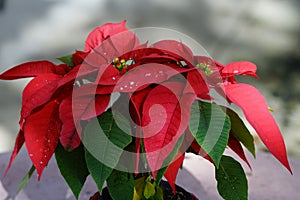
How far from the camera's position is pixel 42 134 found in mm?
589

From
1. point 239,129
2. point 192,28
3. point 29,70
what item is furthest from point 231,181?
point 192,28

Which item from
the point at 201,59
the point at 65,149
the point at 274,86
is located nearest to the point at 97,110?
the point at 65,149

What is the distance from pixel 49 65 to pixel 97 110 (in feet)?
0.43

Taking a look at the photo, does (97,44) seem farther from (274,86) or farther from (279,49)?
(279,49)

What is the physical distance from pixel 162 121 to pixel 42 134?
0.14 m

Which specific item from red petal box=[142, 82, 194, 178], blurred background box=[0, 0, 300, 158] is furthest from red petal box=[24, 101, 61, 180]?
blurred background box=[0, 0, 300, 158]

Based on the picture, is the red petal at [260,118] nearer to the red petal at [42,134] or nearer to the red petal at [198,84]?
the red petal at [198,84]

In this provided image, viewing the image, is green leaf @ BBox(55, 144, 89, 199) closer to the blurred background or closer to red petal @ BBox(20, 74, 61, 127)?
red petal @ BBox(20, 74, 61, 127)

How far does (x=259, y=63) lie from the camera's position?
2.77 m

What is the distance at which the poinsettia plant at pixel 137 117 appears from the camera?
548mm

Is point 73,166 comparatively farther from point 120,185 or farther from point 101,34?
point 101,34

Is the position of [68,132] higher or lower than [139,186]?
higher

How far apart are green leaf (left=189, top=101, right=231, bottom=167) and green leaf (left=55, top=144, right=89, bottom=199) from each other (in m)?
0.14

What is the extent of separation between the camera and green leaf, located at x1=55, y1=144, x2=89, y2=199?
0.61 m
